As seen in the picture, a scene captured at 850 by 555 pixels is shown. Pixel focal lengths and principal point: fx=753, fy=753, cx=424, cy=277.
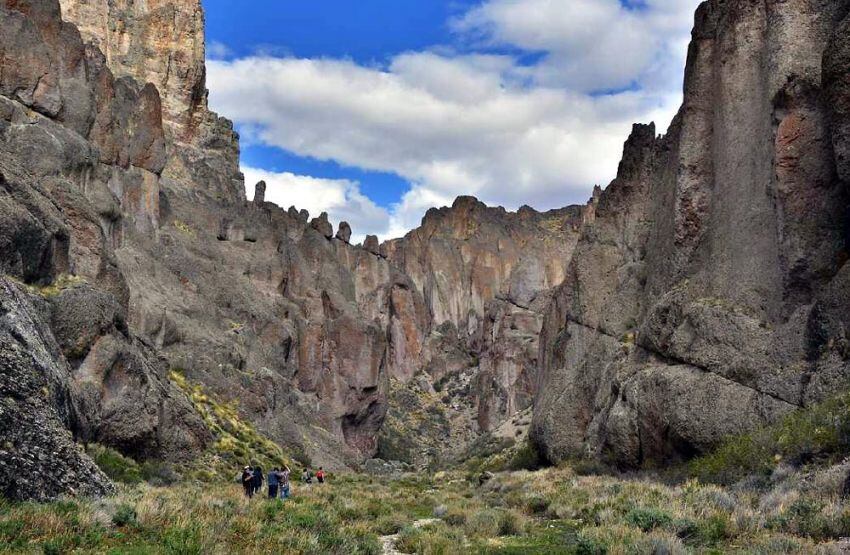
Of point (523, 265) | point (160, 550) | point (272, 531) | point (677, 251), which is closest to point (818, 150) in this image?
point (677, 251)

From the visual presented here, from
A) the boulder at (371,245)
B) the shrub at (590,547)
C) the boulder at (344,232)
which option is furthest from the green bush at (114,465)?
the boulder at (371,245)

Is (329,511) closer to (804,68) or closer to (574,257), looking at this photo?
(804,68)

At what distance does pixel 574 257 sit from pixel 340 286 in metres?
47.4

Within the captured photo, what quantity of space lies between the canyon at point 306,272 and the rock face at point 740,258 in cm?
10

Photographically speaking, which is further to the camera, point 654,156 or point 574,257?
point 574,257

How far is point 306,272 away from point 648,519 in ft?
241

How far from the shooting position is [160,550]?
38.0 ft

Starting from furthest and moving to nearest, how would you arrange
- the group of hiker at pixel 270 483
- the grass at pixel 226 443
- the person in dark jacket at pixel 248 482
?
1. the grass at pixel 226 443
2. the group of hiker at pixel 270 483
3. the person in dark jacket at pixel 248 482

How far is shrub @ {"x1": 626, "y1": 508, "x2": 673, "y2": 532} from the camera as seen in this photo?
15641 millimetres

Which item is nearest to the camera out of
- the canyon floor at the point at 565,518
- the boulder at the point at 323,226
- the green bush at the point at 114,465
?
the canyon floor at the point at 565,518

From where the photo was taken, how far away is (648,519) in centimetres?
1584

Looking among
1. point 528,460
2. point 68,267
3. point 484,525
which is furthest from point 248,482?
point 528,460

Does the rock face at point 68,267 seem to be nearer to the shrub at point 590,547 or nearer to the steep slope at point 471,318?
the shrub at point 590,547

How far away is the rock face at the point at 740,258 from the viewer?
81.9ft
